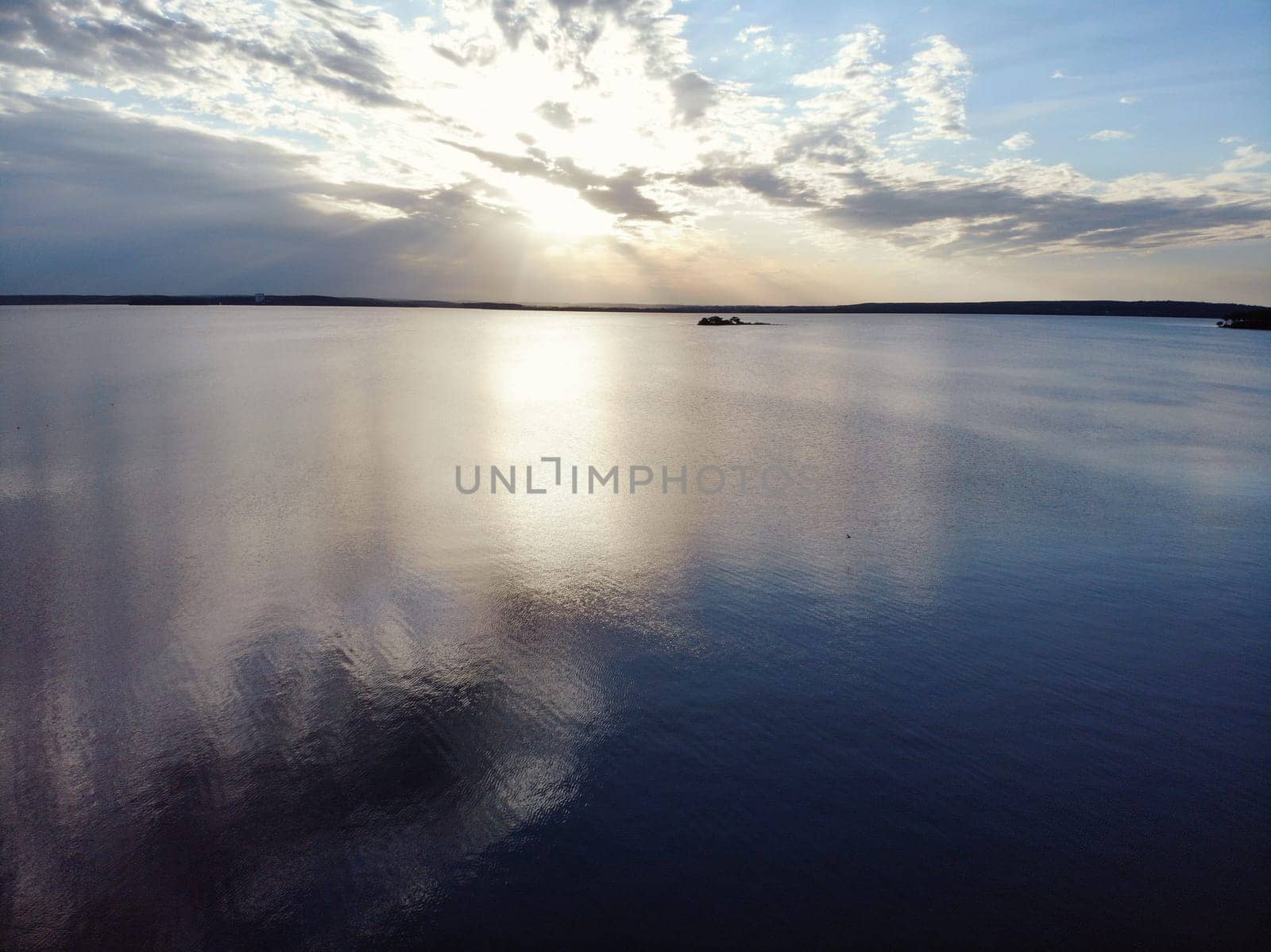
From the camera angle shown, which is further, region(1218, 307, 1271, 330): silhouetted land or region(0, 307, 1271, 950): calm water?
region(1218, 307, 1271, 330): silhouetted land

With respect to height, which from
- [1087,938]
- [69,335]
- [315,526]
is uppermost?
[69,335]

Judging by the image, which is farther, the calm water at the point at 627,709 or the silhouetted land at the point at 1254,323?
the silhouetted land at the point at 1254,323

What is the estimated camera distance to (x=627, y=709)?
5410 mm

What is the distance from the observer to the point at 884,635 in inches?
263

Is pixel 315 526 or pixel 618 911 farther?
pixel 315 526

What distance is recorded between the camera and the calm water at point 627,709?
3.74 m

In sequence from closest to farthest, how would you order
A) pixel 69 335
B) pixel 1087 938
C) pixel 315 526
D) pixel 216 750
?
pixel 1087 938 < pixel 216 750 < pixel 315 526 < pixel 69 335

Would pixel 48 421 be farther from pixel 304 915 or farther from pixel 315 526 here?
pixel 304 915

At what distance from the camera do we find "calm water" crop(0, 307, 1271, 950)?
12.3 ft

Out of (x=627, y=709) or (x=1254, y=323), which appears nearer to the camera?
(x=627, y=709)

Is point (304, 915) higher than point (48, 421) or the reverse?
the reverse

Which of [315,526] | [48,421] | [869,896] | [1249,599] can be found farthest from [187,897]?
[48,421]

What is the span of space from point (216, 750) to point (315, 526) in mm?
5313

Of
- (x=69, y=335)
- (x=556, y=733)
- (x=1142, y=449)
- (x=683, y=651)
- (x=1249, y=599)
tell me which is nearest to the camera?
(x=556, y=733)
